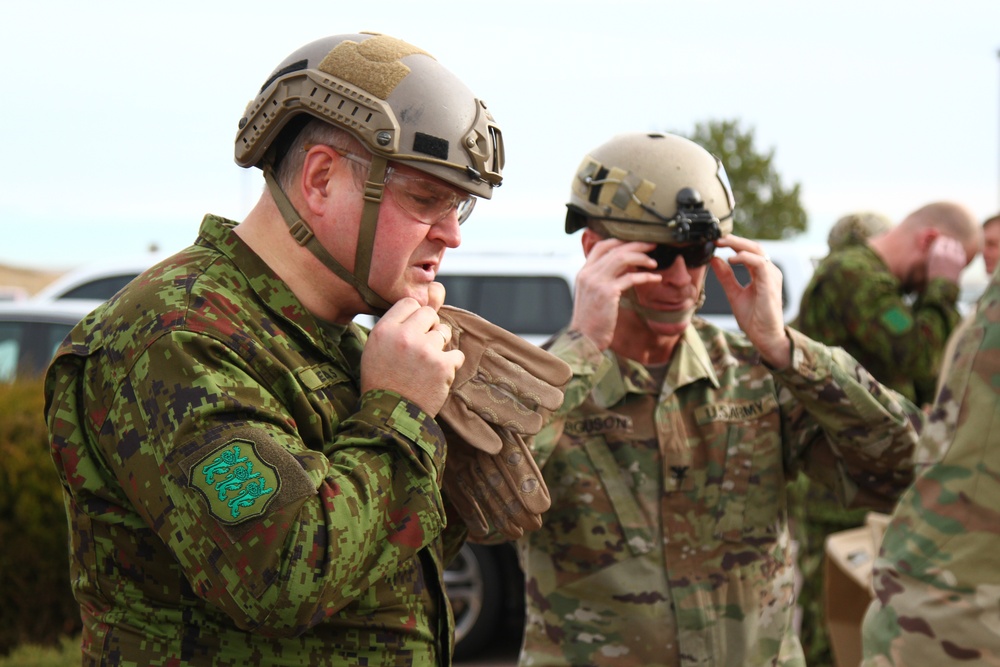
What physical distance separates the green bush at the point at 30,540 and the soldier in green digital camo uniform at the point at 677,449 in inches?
130

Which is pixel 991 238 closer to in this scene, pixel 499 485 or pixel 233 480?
pixel 499 485

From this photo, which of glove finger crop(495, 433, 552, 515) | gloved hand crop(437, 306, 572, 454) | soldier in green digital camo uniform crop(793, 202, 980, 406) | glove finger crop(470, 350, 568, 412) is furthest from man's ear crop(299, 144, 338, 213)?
soldier in green digital camo uniform crop(793, 202, 980, 406)

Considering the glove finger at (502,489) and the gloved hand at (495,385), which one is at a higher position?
the gloved hand at (495,385)

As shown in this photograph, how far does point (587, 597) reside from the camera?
3.35 metres

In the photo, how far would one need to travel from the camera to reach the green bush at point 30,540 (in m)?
5.86

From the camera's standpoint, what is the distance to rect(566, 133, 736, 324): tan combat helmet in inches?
132

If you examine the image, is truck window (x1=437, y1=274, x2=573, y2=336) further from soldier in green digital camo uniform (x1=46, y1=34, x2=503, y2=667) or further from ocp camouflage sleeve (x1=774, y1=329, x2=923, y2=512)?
soldier in green digital camo uniform (x1=46, y1=34, x2=503, y2=667)

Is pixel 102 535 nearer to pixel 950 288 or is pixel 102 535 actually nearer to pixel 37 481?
pixel 37 481

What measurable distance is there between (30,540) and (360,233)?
421cm

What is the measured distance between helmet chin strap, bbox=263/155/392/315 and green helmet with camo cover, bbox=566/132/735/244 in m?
1.14

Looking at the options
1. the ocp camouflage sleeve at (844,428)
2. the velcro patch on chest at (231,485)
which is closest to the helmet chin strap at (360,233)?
the velcro patch on chest at (231,485)

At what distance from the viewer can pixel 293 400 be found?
2277mm

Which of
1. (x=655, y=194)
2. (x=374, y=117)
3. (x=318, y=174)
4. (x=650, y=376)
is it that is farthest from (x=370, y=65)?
(x=650, y=376)

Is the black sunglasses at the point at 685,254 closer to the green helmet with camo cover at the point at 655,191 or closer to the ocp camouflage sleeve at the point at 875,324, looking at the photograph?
the green helmet with camo cover at the point at 655,191
